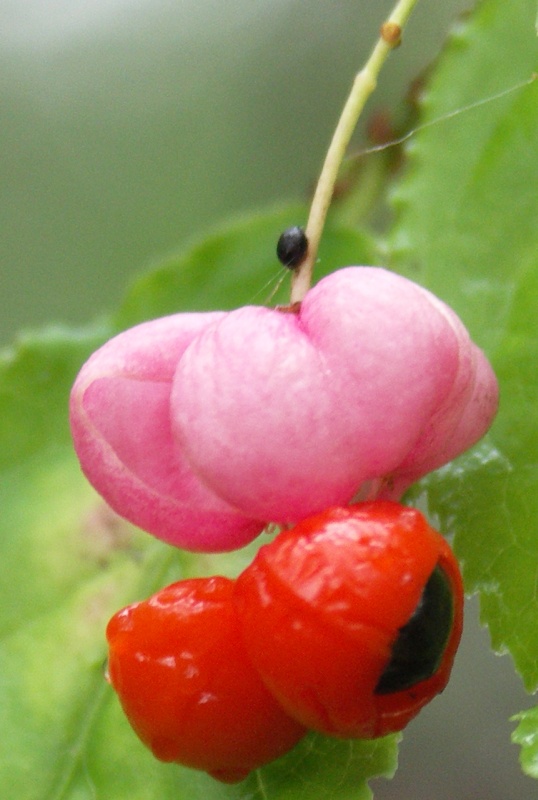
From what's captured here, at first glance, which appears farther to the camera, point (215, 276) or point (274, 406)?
point (215, 276)

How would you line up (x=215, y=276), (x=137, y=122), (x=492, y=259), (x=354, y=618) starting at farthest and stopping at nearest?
(x=137, y=122)
(x=215, y=276)
(x=492, y=259)
(x=354, y=618)

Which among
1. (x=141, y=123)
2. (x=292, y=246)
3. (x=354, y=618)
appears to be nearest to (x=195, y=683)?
(x=354, y=618)

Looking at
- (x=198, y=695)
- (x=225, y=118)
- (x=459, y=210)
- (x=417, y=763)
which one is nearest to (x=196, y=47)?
(x=225, y=118)

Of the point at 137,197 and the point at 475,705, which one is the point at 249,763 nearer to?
the point at 475,705

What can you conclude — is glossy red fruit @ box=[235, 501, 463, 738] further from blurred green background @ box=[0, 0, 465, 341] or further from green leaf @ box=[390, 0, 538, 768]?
blurred green background @ box=[0, 0, 465, 341]

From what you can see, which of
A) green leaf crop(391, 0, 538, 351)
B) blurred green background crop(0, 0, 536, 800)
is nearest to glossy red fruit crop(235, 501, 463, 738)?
green leaf crop(391, 0, 538, 351)

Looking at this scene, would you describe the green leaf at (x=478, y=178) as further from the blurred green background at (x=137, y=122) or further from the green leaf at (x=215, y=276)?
the blurred green background at (x=137, y=122)

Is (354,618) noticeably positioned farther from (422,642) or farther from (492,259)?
(492,259)
